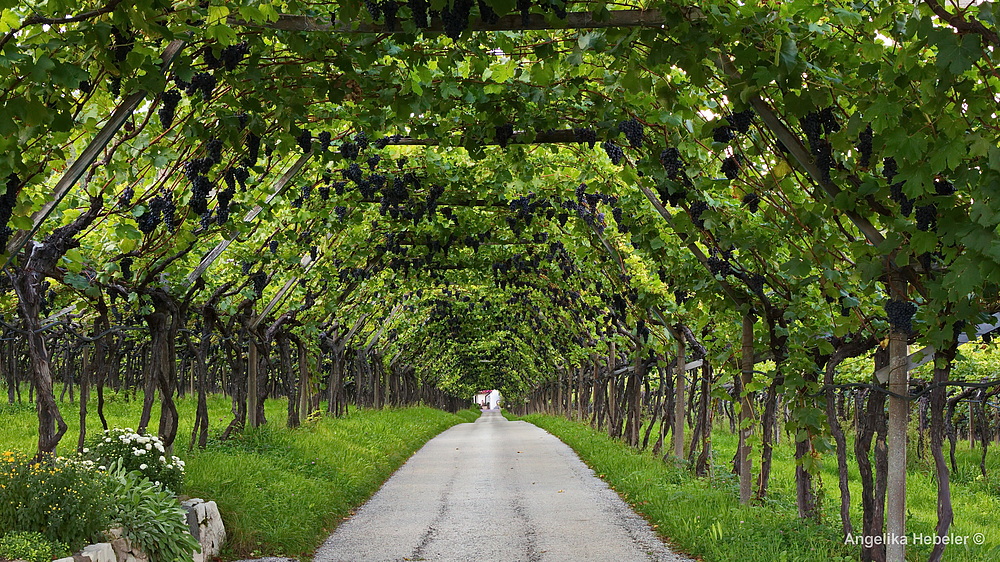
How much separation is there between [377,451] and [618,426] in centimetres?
753

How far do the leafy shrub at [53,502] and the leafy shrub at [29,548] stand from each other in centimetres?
22

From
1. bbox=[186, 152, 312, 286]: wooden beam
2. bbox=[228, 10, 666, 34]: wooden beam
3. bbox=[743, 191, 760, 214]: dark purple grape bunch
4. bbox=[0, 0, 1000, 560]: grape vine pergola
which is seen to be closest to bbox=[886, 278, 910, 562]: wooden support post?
bbox=[0, 0, 1000, 560]: grape vine pergola

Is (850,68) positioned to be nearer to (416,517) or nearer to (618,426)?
(416,517)

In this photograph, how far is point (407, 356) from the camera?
39250 mm

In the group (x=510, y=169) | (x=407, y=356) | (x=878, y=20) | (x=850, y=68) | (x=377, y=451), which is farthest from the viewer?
(x=407, y=356)

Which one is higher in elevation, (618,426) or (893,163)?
(893,163)

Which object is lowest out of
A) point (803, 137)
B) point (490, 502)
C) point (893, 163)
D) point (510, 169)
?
point (490, 502)

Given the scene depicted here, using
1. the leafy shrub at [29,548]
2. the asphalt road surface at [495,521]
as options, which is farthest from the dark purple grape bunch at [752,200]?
the leafy shrub at [29,548]

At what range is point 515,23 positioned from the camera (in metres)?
3.88

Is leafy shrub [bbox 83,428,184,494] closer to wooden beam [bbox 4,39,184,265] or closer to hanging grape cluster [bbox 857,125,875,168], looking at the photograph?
wooden beam [bbox 4,39,184,265]

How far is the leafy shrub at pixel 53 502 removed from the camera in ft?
17.3

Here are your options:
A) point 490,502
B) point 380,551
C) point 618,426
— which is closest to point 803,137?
point 380,551

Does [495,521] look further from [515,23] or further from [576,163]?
[515,23]

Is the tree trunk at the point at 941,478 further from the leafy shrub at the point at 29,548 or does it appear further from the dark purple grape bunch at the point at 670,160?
the leafy shrub at the point at 29,548
